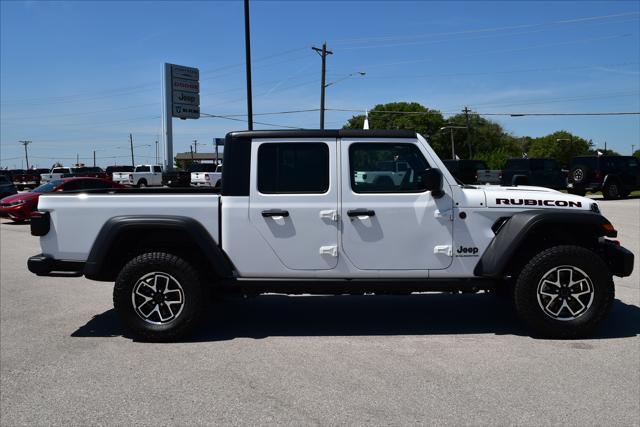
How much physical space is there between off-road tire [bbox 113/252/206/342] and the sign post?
33.3 m

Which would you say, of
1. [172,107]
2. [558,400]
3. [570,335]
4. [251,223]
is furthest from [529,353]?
[172,107]

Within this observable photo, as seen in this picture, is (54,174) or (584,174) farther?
(54,174)

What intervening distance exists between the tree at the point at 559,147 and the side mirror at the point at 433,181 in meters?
111

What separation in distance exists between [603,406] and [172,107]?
38.0m

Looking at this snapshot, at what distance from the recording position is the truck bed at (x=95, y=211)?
17.1 ft

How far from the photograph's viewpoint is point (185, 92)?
1566 inches

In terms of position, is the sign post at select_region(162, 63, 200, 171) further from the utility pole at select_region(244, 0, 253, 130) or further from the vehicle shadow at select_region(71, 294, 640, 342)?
the vehicle shadow at select_region(71, 294, 640, 342)

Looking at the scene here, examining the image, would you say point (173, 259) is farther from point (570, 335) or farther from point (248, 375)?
point (570, 335)

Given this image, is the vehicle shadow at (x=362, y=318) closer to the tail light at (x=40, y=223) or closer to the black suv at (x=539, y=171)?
the tail light at (x=40, y=223)

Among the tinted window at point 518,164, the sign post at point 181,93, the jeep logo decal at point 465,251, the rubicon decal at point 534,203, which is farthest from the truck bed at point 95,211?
the sign post at point 181,93

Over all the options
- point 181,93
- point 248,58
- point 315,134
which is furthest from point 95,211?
point 181,93

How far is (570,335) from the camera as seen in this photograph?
16.9 feet

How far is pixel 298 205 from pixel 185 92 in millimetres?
36804

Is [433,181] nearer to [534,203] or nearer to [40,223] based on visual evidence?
[534,203]
